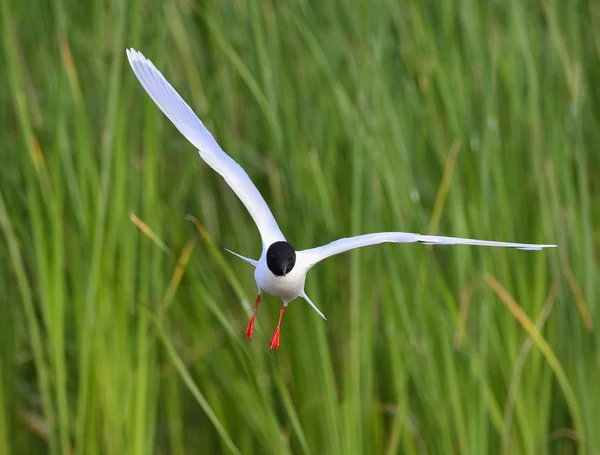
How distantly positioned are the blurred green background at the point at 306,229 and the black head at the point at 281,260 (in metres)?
0.32

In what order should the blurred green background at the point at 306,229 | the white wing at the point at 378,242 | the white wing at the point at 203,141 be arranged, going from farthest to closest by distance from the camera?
1. the blurred green background at the point at 306,229
2. the white wing at the point at 203,141
3. the white wing at the point at 378,242

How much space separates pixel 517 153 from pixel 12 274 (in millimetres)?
1003

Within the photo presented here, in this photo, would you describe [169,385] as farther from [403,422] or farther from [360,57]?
[360,57]

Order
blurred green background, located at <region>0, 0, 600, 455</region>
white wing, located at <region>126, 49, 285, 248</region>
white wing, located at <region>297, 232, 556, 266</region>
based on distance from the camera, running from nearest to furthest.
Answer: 1. white wing, located at <region>297, 232, 556, 266</region>
2. white wing, located at <region>126, 49, 285, 248</region>
3. blurred green background, located at <region>0, 0, 600, 455</region>

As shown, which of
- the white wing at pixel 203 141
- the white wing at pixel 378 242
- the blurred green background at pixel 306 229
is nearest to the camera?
the white wing at pixel 378 242

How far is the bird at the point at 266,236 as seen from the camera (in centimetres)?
116

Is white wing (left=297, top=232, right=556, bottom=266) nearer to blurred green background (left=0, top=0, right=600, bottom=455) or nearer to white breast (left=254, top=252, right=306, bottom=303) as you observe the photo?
white breast (left=254, top=252, right=306, bottom=303)

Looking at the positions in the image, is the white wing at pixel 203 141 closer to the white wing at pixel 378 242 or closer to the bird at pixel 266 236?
the bird at pixel 266 236

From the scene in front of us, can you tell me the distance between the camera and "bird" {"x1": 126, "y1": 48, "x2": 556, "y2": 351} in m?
1.16

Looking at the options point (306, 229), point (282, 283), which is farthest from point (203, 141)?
point (306, 229)

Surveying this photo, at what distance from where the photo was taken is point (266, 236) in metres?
1.30

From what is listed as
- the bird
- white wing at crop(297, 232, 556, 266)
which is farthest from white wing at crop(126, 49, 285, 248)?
white wing at crop(297, 232, 556, 266)

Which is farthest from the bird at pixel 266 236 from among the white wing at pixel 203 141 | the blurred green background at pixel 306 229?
the blurred green background at pixel 306 229

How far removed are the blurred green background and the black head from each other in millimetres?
322
